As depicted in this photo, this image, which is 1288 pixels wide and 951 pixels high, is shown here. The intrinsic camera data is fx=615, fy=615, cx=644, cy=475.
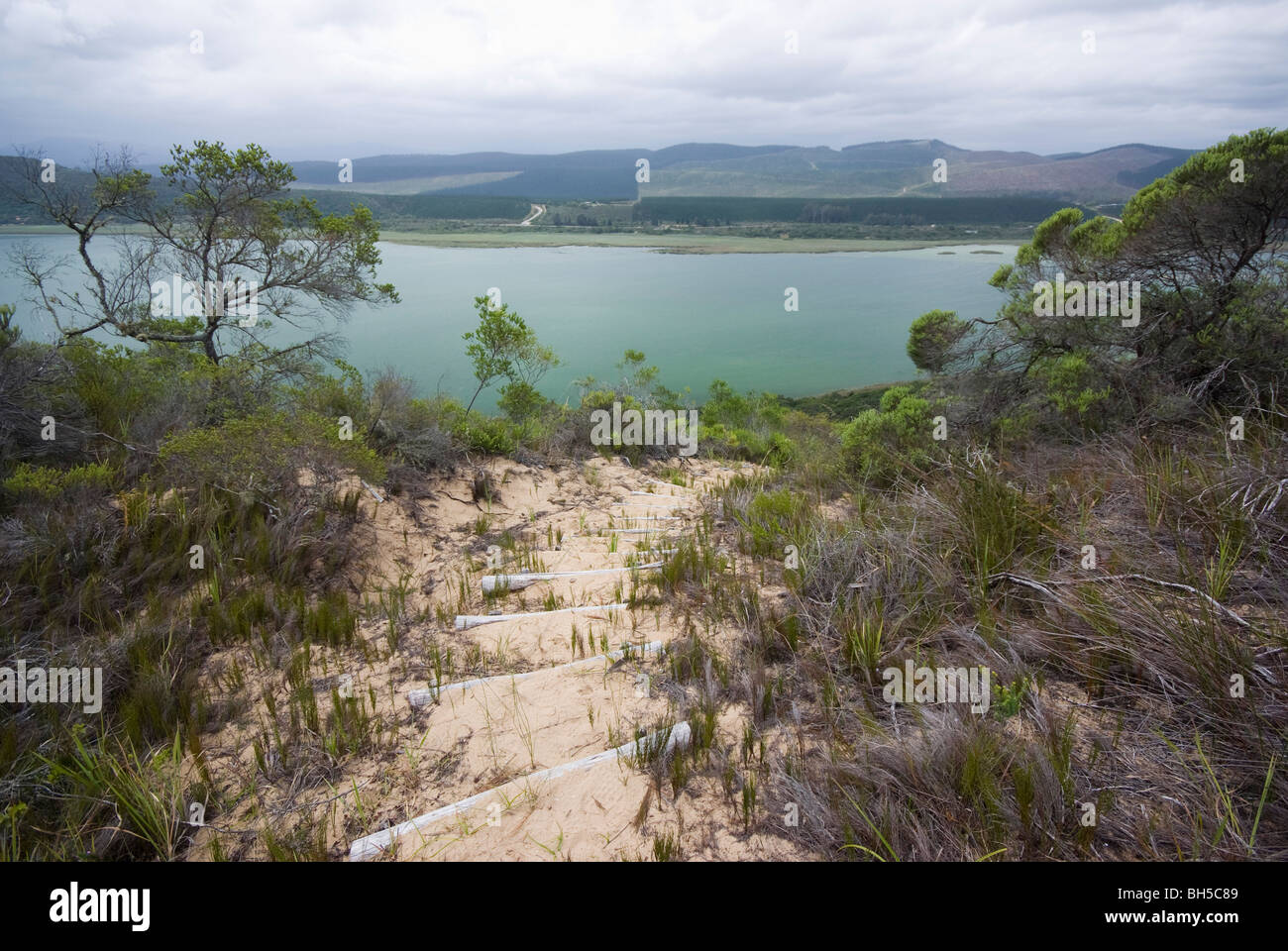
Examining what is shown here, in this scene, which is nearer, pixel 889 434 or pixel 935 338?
pixel 889 434

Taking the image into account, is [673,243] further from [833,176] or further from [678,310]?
[833,176]

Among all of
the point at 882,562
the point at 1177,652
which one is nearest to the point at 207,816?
the point at 882,562

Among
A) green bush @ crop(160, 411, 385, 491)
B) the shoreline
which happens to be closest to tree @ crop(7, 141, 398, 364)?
green bush @ crop(160, 411, 385, 491)

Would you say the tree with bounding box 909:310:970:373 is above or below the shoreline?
below

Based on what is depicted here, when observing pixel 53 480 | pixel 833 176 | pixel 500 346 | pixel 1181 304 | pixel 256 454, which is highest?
pixel 833 176

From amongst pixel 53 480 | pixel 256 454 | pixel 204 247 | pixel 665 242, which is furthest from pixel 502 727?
pixel 665 242

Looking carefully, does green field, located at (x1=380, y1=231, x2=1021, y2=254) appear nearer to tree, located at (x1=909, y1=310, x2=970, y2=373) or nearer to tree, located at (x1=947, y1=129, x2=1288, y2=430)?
tree, located at (x1=909, y1=310, x2=970, y2=373)
